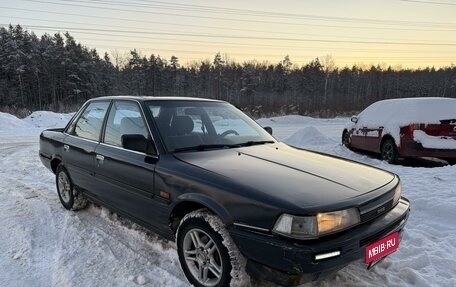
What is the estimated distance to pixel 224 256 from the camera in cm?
266

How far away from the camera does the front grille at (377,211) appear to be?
262 cm

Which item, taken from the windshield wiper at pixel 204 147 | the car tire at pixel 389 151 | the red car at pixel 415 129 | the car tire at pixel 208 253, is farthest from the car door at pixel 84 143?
the car tire at pixel 389 151

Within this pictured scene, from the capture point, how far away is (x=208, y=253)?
2.87m

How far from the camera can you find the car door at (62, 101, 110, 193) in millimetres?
4398

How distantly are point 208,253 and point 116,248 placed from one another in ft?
4.51

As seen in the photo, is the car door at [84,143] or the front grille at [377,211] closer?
the front grille at [377,211]

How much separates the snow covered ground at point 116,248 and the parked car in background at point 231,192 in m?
0.36

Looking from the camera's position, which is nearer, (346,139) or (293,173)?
(293,173)

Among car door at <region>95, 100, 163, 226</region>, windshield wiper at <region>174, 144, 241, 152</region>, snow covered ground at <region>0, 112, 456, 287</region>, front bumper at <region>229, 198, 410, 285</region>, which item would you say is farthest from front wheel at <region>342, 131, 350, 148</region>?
front bumper at <region>229, 198, 410, 285</region>

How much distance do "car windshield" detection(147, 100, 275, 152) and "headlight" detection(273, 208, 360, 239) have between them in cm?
136

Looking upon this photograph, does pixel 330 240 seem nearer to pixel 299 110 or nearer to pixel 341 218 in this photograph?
pixel 341 218

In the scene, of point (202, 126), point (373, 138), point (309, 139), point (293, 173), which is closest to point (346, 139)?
point (309, 139)

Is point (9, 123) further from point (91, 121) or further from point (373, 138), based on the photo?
point (373, 138)

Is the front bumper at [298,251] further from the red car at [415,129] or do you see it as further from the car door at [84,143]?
the red car at [415,129]
